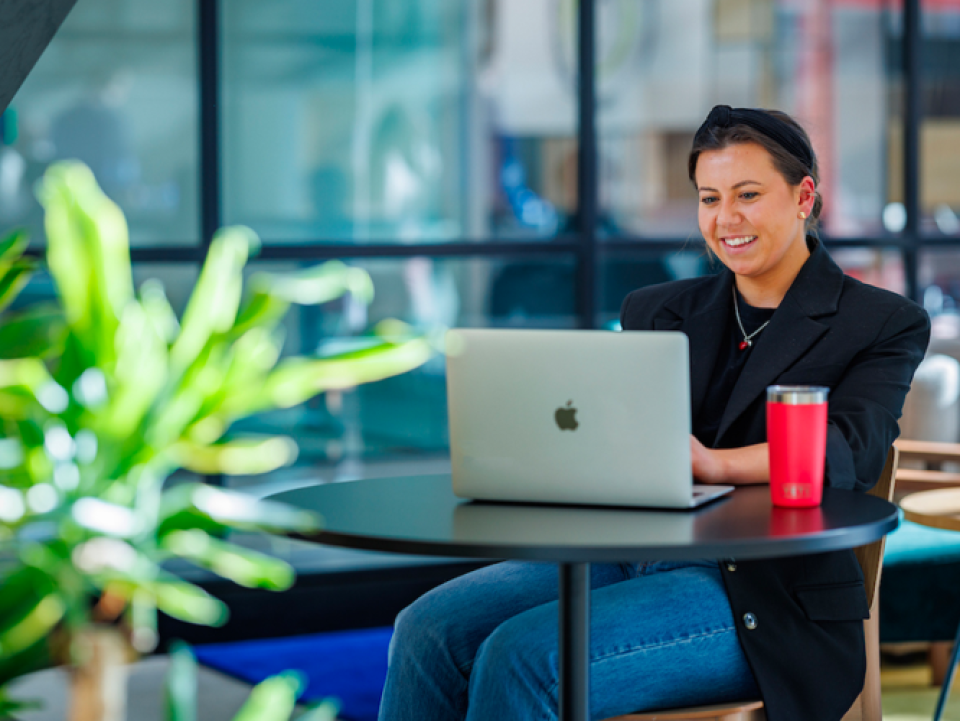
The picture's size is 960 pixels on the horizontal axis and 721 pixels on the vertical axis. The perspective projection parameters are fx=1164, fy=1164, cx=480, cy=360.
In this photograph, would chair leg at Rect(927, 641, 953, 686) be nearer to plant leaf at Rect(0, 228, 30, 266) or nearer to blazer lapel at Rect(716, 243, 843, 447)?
blazer lapel at Rect(716, 243, 843, 447)

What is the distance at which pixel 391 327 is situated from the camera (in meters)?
0.85

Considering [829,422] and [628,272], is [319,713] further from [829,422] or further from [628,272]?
[628,272]

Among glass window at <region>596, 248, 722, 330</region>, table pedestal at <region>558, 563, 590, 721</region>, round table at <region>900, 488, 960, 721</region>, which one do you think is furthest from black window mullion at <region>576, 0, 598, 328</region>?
table pedestal at <region>558, 563, 590, 721</region>

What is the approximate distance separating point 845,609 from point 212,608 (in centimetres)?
110

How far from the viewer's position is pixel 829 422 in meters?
1.60

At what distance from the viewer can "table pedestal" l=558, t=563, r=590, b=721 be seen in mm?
1360

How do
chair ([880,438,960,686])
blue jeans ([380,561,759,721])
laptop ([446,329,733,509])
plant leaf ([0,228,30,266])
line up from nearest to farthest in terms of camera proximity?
plant leaf ([0,228,30,266]) → laptop ([446,329,733,509]) → blue jeans ([380,561,759,721]) → chair ([880,438,960,686])

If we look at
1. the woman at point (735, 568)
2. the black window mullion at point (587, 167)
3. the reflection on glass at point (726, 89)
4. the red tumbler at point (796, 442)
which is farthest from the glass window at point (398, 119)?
the red tumbler at point (796, 442)

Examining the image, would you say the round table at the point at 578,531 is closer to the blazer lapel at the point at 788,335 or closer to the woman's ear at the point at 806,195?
the blazer lapel at the point at 788,335

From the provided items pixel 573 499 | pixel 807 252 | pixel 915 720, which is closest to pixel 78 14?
pixel 807 252

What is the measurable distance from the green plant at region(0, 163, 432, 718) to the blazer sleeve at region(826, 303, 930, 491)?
0.96 m

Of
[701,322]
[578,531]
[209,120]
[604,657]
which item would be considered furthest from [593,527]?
[209,120]

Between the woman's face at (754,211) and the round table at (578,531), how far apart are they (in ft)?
1.50

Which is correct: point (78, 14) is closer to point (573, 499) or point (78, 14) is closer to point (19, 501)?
point (573, 499)
